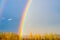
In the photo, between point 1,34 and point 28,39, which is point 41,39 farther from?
point 1,34

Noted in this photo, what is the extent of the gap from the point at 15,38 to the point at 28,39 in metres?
0.73

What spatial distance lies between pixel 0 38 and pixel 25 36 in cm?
140

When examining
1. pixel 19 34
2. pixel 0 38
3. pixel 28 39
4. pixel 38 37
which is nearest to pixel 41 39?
pixel 38 37

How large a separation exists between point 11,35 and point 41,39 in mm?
1583

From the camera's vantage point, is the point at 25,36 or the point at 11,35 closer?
the point at 11,35

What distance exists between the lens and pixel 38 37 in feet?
19.2

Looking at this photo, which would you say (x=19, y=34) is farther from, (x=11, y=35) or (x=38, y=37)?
(x=38, y=37)

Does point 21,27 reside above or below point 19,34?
above

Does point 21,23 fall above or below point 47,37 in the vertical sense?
above

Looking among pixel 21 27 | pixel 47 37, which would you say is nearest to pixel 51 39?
pixel 47 37

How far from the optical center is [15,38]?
589cm

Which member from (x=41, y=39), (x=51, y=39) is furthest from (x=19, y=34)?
(x=51, y=39)

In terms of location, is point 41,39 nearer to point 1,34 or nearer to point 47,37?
point 47,37

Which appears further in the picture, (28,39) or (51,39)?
(28,39)
